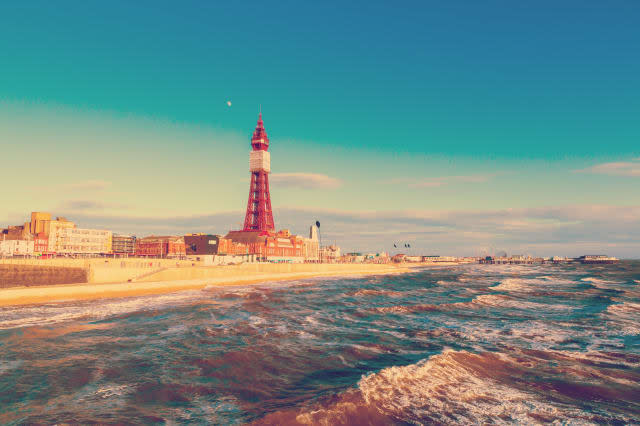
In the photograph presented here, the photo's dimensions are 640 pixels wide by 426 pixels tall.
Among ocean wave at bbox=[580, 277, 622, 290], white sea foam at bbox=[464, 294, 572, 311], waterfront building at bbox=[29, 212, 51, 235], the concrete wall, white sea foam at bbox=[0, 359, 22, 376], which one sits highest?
waterfront building at bbox=[29, 212, 51, 235]

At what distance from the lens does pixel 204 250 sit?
98.9 meters

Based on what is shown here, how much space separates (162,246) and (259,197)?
3552 cm

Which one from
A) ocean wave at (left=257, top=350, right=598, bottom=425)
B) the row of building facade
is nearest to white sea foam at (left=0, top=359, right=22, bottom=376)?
ocean wave at (left=257, top=350, right=598, bottom=425)

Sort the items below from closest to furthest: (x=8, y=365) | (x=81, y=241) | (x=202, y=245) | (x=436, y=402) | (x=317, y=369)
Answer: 1. (x=436, y=402)
2. (x=317, y=369)
3. (x=8, y=365)
4. (x=202, y=245)
5. (x=81, y=241)

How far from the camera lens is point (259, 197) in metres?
127

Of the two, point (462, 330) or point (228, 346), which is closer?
point (228, 346)

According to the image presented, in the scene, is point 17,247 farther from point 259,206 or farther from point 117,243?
point 259,206

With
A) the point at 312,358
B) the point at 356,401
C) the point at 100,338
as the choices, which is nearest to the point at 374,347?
the point at 312,358

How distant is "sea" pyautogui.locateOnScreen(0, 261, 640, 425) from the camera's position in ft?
33.8

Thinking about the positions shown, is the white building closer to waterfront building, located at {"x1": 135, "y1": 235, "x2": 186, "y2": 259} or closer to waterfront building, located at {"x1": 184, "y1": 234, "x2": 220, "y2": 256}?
waterfront building, located at {"x1": 135, "y1": 235, "x2": 186, "y2": 259}

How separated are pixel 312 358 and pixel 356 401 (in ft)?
15.8

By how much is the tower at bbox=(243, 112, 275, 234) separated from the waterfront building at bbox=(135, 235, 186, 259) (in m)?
24.3

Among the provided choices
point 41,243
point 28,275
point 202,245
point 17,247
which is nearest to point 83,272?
point 28,275

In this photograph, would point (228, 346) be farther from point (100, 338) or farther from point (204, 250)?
point (204, 250)
